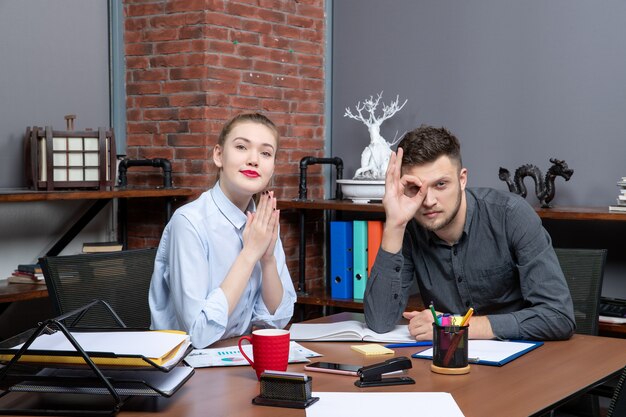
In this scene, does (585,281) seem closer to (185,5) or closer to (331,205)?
(331,205)

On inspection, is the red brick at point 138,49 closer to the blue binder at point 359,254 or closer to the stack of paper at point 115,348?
the blue binder at point 359,254

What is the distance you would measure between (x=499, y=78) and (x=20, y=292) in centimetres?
235

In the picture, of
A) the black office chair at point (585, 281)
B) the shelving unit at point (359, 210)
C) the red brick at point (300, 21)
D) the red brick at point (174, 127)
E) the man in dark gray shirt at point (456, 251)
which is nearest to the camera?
the man in dark gray shirt at point (456, 251)

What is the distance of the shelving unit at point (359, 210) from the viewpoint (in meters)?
3.19

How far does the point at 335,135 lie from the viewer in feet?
14.5

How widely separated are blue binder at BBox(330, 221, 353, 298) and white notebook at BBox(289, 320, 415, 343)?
1561mm

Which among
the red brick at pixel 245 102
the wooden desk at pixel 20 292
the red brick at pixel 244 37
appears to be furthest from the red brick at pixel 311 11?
the wooden desk at pixel 20 292

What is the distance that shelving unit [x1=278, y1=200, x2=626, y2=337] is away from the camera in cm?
319

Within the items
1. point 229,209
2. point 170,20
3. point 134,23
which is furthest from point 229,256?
point 134,23

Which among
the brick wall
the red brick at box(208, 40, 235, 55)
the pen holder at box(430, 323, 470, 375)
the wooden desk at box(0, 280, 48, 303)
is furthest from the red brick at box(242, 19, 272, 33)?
the pen holder at box(430, 323, 470, 375)

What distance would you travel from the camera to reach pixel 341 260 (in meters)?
3.82

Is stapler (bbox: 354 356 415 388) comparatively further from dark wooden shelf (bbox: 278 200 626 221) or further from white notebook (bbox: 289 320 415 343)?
dark wooden shelf (bbox: 278 200 626 221)

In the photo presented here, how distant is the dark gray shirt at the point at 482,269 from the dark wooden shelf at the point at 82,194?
1.43 metres

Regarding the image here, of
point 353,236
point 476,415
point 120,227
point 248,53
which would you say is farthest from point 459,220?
point 120,227
